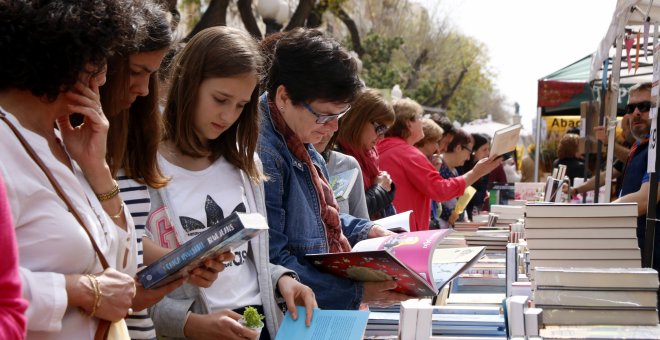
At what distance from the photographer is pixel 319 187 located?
9.22 ft

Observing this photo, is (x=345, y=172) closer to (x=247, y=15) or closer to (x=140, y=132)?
(x=140, y=132)

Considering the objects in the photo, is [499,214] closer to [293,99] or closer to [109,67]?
[293,99]

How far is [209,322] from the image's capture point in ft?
7.39

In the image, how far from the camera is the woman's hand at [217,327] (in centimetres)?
222

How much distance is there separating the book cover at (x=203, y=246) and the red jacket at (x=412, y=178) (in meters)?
3.93

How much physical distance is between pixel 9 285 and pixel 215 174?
48.6 inches

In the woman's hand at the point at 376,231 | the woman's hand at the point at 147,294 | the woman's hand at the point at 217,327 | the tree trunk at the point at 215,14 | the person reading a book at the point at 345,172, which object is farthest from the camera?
the tree trunk at the point at 215,14

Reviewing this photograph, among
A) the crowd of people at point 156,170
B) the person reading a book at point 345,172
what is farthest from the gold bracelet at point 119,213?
the person reading a book at point 345,172

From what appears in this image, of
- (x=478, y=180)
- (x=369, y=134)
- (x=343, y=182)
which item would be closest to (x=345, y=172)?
(x=343, y=182)

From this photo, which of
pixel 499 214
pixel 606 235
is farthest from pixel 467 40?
A: pixel 606 235

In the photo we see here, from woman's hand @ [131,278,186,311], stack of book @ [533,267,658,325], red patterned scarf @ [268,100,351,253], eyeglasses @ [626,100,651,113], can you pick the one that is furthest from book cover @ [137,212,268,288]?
eyeglasses @ [626,100,651,113]

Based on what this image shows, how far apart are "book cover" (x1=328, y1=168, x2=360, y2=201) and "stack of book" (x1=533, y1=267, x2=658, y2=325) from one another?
1.13 m

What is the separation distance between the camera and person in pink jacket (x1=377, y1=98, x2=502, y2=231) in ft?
19.1

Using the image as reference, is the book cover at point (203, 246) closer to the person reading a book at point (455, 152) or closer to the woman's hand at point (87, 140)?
the woman's hand at point (87, 140)
